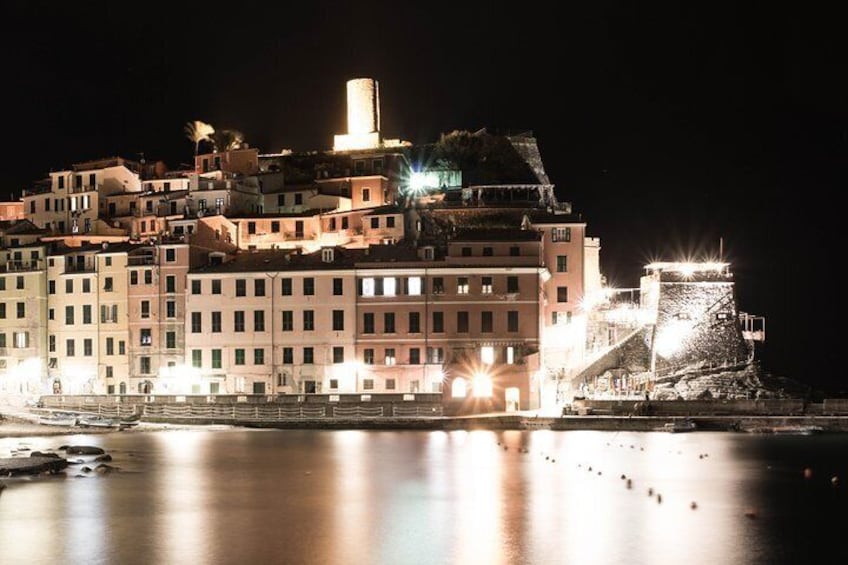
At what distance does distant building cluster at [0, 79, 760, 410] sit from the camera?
66688 millimetres

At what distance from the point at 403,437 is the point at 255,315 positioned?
13364mm

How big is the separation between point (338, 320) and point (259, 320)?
4.56 meters

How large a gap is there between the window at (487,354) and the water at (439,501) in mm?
6083

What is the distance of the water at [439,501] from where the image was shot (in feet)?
113

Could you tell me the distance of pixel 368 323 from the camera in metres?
67.6

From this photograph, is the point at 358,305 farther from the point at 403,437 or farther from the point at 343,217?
the point at 343,217

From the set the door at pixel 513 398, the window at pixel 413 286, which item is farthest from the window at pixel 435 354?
the door at pixel 513 398

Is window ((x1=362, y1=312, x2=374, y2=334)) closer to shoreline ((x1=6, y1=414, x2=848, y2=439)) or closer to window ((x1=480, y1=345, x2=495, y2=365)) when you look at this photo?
shoreline ((x1=6, y1=414, x2=848, y2=439))

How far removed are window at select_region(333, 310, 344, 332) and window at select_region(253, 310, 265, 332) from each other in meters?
4.10

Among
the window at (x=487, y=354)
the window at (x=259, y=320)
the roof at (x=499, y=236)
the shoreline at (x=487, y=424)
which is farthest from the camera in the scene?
the window at (x=259, y=320)

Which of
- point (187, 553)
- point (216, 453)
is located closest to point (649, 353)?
point (216, 453)

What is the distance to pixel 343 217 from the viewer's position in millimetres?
82812

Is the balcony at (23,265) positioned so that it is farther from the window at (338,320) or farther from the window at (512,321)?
the window at (512,321)

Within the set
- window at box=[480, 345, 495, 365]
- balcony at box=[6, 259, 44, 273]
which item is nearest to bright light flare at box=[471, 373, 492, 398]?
window at box=[480, 345, 495, 365]
